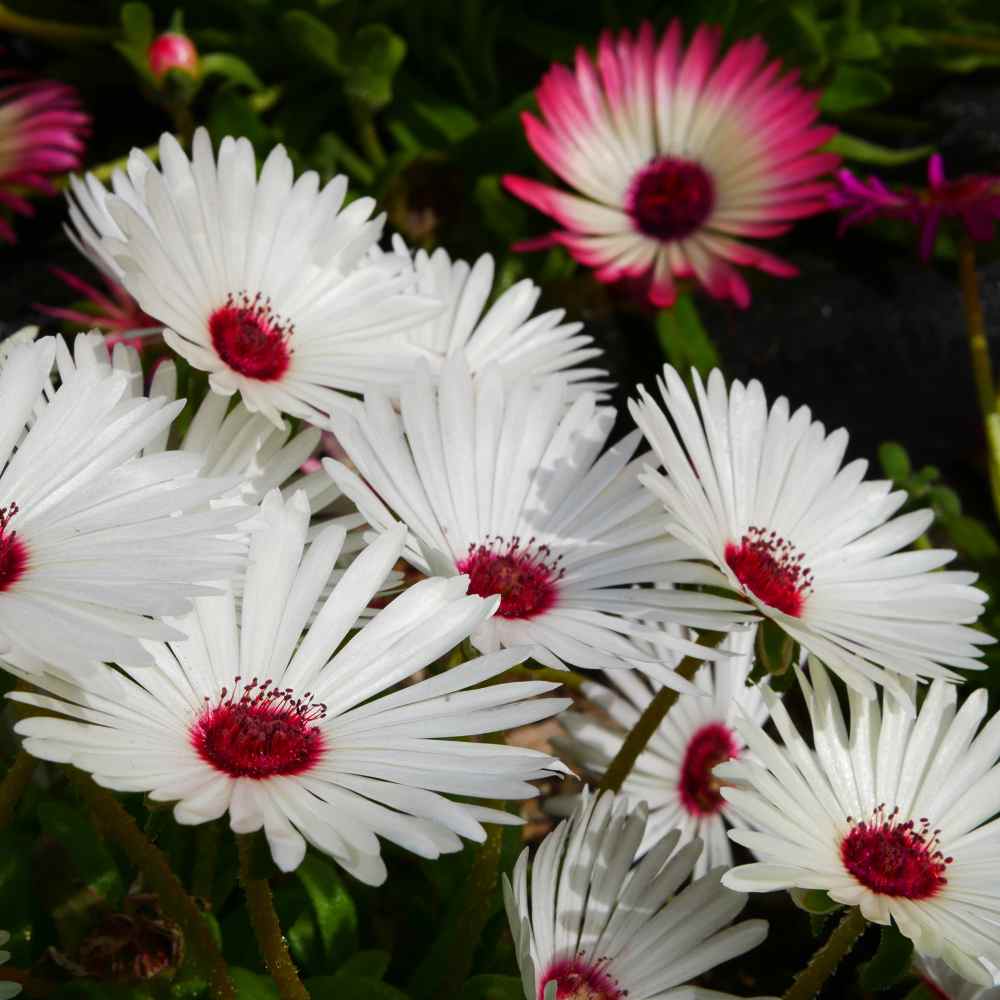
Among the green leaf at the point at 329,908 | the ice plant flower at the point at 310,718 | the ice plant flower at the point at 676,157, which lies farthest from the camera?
the ice plant flower at the point at 676,157

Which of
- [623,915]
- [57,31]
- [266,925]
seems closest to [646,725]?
[623,915]

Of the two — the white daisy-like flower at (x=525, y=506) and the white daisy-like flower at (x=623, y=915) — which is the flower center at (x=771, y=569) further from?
the white daisy-like flower at (x=623, y=915)

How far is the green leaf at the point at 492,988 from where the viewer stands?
109cm

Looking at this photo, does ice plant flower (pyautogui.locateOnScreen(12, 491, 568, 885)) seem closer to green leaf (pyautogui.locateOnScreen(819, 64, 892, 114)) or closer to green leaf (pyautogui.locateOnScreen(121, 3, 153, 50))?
green leaf (pyautogui.locateOnScreen(121, 3, 153, 50))

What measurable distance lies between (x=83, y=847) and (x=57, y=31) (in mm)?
1584

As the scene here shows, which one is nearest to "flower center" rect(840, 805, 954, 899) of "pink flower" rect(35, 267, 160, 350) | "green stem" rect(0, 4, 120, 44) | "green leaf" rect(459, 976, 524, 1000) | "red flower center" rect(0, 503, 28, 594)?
"green leaf" rect(459, 976, 524, 1000)

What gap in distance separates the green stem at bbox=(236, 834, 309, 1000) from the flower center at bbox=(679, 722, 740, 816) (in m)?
0.59

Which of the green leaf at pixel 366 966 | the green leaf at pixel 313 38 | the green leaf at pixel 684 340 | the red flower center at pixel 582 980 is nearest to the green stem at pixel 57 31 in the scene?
the green leaf at pixel 313 38

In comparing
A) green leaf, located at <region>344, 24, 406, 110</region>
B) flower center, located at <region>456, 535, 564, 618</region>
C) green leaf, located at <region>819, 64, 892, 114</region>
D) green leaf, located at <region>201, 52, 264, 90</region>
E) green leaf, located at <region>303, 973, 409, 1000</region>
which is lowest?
green leaf, located at <region>303, 973, 409, 1000</region>

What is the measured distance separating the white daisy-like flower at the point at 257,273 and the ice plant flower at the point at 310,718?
0.17 m

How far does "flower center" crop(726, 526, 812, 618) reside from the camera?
112 cm

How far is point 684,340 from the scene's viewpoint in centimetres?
217

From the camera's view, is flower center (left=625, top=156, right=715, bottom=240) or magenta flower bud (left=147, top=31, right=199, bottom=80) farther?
flower center (left=625, top=156, right=715, bottom=240)

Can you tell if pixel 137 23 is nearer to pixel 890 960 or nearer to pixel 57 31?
pixel 57 31
